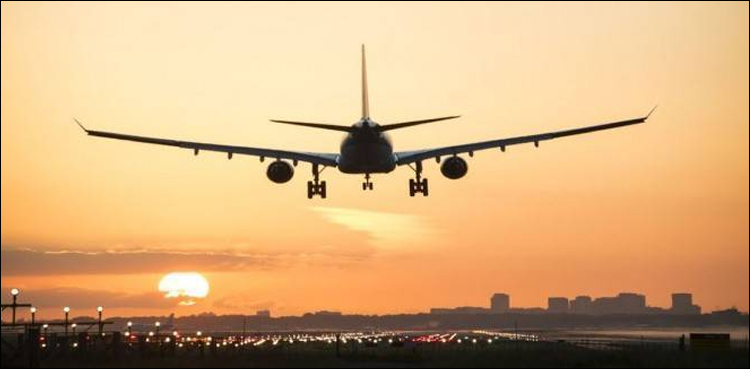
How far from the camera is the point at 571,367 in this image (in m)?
69.2

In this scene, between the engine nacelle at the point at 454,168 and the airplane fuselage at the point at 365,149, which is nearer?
the airplane fuselage at the point at 365,149

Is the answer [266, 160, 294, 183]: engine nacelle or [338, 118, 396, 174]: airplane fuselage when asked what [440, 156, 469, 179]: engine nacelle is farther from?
[266, 160, 294, 183]: engine nacelle

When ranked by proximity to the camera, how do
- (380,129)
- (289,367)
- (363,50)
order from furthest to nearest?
(363,50) → (380,129) → (289,367)

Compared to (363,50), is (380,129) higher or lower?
lower

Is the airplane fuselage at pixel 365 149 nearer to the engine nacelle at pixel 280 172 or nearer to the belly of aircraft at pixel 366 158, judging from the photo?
the belly of aircraft at pixel 366 158

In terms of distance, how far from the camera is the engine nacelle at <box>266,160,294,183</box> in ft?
287

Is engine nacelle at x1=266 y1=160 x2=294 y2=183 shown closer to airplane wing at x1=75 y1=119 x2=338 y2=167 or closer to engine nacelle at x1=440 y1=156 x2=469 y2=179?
airplane wing at x1=75 y1=119 x2=338 y2=167

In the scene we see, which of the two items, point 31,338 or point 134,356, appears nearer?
point 31,338

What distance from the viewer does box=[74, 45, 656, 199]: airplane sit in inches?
3287

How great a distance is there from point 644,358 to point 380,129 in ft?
86.3

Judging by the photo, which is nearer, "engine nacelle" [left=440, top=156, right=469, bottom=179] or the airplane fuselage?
the airplane fuselage

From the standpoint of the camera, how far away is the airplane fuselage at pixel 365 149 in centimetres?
8344

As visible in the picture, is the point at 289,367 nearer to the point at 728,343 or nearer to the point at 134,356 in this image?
the point at 134,356

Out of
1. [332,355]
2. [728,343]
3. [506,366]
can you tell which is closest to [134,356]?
[332,355]
